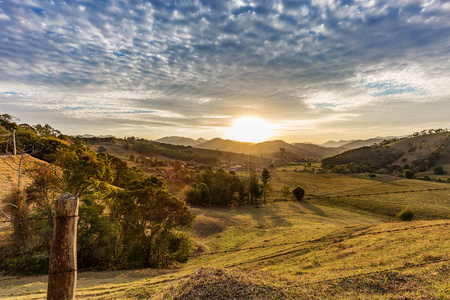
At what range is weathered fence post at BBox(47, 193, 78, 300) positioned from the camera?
366cm

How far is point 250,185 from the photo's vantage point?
4578 centimetres

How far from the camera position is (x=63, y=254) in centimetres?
374

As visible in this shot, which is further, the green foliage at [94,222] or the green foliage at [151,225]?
the green foliage at [151,225]

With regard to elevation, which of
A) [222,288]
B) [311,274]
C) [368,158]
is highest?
[222,288]

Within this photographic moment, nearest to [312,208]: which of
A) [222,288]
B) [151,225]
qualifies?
[151,225]

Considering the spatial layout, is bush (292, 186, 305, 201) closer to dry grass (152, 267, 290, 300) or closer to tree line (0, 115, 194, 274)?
tree line (0, 115, 194, 274)

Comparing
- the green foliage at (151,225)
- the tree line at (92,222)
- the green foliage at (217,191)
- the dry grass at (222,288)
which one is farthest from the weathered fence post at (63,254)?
the green foliage at (217,191)

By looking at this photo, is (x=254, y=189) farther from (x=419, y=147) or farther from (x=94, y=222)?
(x=419, y=147)

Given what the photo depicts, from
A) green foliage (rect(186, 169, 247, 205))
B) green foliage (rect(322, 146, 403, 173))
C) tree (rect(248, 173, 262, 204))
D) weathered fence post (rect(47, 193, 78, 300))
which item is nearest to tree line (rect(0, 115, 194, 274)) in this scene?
weathered fence post (rect(47, 193, 78, 300))

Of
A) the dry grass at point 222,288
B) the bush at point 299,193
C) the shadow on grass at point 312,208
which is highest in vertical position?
the dry grass at point 222,288

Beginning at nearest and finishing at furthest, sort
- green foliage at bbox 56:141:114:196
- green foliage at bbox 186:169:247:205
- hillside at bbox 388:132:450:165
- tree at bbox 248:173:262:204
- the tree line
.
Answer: the tree line
green foliage at bbox 56:141:114:196
green foliage at bbox 186:169:247:205
tree at bbox 248:173:262:204
hillside at bbox 388:132:450:165

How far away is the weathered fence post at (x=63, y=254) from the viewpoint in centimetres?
366

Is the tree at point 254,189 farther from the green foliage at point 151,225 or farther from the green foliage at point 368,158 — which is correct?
the green foliage at point 368,158

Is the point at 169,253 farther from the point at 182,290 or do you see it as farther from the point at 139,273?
the point at 182,290
